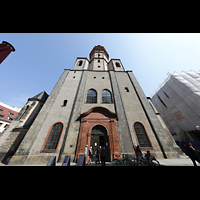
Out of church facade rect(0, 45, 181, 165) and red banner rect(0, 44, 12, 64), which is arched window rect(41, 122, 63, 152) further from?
red banner rect(0, 44, 12, 64)

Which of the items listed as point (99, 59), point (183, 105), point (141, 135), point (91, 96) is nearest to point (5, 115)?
point (91, 96)

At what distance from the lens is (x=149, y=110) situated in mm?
11570

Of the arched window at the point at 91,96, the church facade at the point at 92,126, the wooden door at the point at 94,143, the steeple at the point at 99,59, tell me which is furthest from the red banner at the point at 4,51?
the steeple at the point at 99,59

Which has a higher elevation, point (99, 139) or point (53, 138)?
point (53, 138)

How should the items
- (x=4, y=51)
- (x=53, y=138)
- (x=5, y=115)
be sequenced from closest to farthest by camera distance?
1. (x=4, y=51)
2. (x=53, y=138)
3. (x=5, y=115)

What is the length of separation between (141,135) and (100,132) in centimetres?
473

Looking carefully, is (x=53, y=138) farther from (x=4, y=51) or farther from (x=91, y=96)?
(x=4, y=51)

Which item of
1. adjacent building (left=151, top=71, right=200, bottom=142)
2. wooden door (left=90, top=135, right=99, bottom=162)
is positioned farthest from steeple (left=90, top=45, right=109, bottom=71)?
adjacent building (left=151, top=71, right=200, bottom=142)

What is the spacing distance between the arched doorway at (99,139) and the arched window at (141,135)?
144 inches

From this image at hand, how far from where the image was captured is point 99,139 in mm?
9203

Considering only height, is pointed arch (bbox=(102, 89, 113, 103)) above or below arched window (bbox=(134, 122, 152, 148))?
above

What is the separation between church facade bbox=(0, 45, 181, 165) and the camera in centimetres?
840
